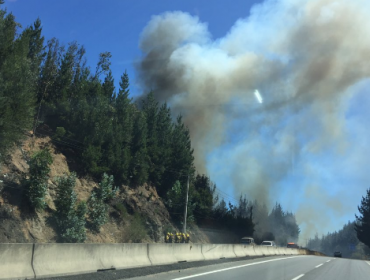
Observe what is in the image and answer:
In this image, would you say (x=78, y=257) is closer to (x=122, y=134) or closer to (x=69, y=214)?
(x=69, y=214)

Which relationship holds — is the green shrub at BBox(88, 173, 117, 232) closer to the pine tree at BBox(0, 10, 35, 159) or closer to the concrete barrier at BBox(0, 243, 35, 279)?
the pine tree at BBox(0, 10, 35, 159)

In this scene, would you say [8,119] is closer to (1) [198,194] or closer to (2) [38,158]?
(2) [38,158]

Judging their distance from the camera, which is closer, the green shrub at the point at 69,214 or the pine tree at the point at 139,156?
the green shrub at the point at 69,214

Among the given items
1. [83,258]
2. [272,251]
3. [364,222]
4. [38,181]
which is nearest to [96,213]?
[38,181]

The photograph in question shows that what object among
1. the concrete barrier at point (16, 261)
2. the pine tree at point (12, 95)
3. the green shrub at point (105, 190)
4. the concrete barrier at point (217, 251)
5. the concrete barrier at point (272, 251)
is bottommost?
the concrete barrier at point (272, 251)

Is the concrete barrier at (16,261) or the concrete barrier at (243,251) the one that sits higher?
the concrete barrier at (16,261)

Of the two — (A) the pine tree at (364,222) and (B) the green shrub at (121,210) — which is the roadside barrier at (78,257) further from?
(A) the pine tree at (364,222)

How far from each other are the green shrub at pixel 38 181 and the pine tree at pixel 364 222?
73.1 meters

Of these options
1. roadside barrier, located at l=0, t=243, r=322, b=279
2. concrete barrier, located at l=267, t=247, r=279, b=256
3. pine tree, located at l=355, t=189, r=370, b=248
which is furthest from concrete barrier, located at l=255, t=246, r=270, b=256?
pine tree, located at l=355, t=189, r=370, b=248

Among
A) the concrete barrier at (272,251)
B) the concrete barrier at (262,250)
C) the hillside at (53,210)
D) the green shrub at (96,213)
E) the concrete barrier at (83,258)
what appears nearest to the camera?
the concrete barrier at (83,258)

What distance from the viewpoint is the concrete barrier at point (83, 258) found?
8.60 metres

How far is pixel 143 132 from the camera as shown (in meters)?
47.0

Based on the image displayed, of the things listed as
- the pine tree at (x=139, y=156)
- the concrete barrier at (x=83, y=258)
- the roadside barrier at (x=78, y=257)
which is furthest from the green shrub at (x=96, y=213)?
the concrete barrier at (x=83, y=258)

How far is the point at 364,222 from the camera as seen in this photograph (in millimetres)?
78625
